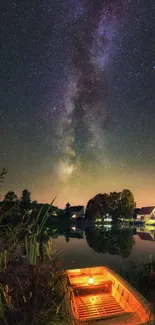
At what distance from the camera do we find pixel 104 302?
9539mm

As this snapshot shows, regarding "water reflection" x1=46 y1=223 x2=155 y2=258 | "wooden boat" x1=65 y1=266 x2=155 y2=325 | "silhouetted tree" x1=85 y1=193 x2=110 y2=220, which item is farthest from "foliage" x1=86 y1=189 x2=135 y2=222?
"wooden boat" x1=65 y1=266 x2=155 y2=325

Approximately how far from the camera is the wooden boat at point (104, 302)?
275 inches

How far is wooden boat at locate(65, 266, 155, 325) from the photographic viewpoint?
6.99 metres

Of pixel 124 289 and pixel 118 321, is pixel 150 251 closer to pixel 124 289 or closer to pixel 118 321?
pixel 124 289

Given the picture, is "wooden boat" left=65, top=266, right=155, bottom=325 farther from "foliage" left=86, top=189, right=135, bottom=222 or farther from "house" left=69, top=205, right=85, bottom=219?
"house" left=69, top=205, right=85, bottom=219

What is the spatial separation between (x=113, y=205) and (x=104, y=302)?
66.4 meters

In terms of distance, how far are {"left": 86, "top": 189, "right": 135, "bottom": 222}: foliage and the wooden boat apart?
60.1 meters

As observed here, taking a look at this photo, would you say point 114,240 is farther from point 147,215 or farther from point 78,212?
point 78,212

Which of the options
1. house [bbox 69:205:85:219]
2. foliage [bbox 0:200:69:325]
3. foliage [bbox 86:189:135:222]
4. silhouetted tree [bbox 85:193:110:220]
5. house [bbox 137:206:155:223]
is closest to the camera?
foliage [bbox 0:200:69:325]

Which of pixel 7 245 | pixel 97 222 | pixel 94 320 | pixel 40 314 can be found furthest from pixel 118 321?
pixel 97 222

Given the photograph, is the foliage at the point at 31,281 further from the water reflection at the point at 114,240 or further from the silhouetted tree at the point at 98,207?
the silhouetted tree at the point at 98,207

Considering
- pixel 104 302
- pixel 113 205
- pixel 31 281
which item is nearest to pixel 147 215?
pixel 113 205

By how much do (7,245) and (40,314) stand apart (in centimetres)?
229

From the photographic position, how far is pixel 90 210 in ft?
259
